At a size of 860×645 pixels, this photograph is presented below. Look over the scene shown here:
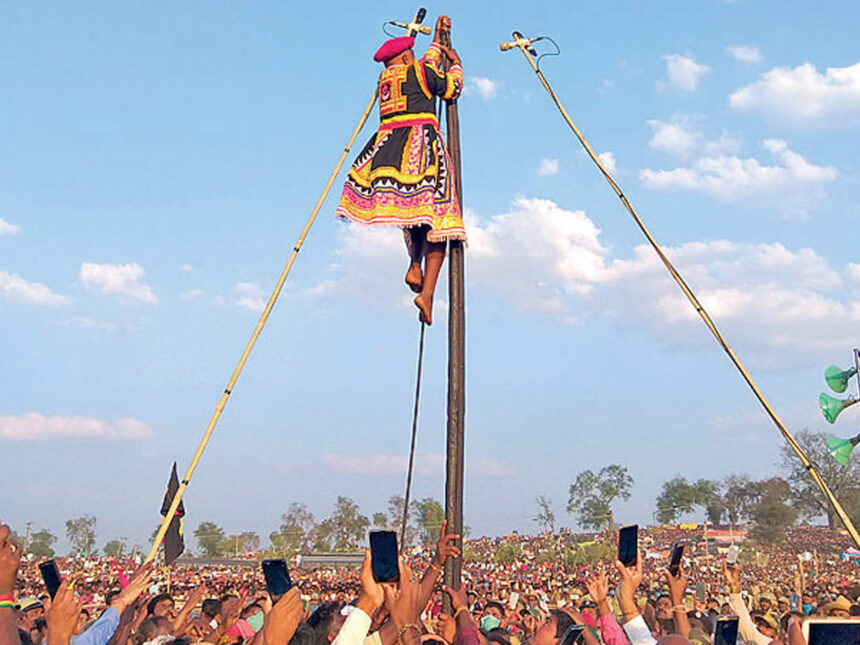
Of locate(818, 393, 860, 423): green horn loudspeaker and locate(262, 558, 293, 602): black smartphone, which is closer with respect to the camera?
locate(262, 558, 293, 602): black smartphone

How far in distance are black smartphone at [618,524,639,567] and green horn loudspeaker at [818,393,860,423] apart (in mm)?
4995

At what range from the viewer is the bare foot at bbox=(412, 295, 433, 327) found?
668 cm

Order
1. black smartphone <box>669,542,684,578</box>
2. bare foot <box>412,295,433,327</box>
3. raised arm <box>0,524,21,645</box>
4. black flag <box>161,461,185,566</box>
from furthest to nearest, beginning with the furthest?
1. black flag <box>161,461,185,566</box>
2. bare foot <box>412,295,433,327</box>
3. black smartphone <box>669,542,684,578</box>
4. raised arm <box>0,524,21,645</box>

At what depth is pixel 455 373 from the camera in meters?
6.52

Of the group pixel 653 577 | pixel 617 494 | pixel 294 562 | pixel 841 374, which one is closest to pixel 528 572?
pixel 653 577

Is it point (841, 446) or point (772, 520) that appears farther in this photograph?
point (772, 520)

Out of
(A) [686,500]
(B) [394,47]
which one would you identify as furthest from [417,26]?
(A) [686,500]

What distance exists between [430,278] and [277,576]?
3.37m

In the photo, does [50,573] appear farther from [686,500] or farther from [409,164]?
[686,500]

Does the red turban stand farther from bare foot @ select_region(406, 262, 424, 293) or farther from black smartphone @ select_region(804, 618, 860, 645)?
black smartphone @ select_region(804, 618, 860, 645)

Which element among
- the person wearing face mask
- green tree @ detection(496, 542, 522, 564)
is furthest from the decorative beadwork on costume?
green tree @ detection(496, 542, 522, 564)

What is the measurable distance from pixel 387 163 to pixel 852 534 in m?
4.54

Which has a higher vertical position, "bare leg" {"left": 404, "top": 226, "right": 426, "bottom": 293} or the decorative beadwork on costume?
the decorative beadwork on costume

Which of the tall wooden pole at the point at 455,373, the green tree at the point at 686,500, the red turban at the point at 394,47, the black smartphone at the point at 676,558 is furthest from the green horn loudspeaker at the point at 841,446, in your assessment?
the green tree at the point at 686,500
